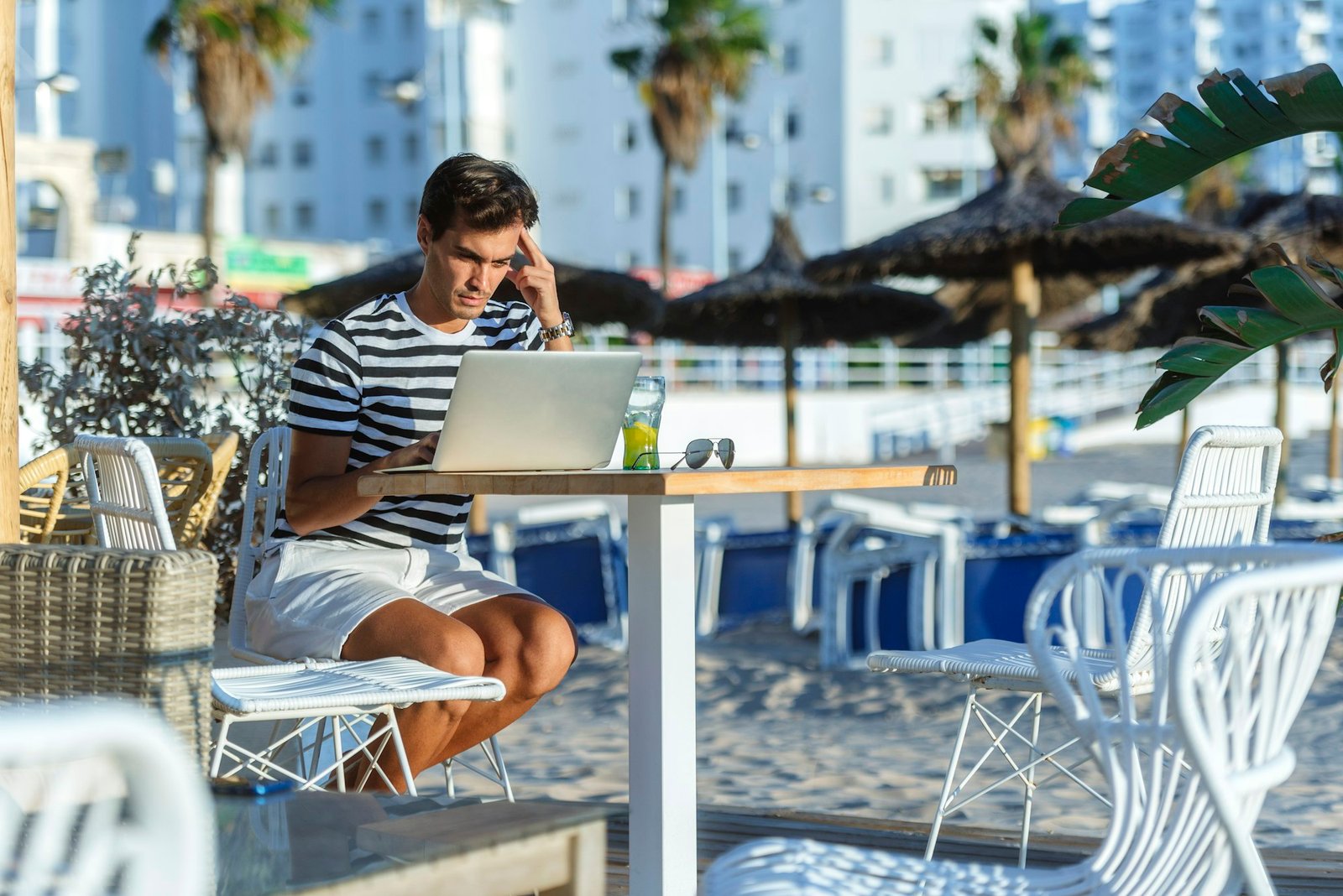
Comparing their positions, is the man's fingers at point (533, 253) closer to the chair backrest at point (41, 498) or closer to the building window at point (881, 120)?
the chair backrest at point (41, 498)

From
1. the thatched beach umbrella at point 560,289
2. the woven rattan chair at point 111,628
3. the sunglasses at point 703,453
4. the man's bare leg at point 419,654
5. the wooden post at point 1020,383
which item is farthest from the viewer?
the thatched beach umbrella at point 560,289

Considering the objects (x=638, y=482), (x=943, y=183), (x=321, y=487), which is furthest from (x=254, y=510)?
(x=943, y=183)

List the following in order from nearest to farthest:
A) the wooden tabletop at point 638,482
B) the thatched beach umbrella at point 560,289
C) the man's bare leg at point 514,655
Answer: the wooden tabletop at point 638,482
the man's bare leg at point 514,655
the thatched beach umbrella at point 560,289

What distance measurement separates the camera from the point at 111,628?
2094 millimetres

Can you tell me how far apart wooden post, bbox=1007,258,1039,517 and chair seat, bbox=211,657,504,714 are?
23.2ft

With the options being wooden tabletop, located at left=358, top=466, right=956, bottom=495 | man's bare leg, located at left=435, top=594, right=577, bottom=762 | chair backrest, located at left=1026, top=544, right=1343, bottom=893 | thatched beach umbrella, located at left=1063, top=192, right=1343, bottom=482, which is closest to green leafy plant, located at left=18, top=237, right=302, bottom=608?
man's bare leg, located at left=435, top=594, right=577, bottom=762

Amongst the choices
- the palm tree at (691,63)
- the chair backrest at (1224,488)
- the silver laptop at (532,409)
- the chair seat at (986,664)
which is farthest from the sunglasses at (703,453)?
the palm tree at (691,63)

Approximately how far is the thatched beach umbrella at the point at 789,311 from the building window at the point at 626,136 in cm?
3561

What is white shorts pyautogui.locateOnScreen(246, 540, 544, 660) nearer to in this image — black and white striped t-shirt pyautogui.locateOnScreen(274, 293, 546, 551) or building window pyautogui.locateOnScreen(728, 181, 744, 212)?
black and white striped t-shirt pyautogui.locateOnScreen(274, 293, 546, 551)

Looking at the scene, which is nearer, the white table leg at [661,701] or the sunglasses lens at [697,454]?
the white table leg at [661,701]

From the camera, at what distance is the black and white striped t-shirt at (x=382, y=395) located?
3154 millimetres

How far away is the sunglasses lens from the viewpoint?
2.84 metres

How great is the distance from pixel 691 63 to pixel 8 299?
28386 millimetres

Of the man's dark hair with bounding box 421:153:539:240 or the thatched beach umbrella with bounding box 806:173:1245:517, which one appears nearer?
the man's dark hair with bounding box 421:153:539:240
